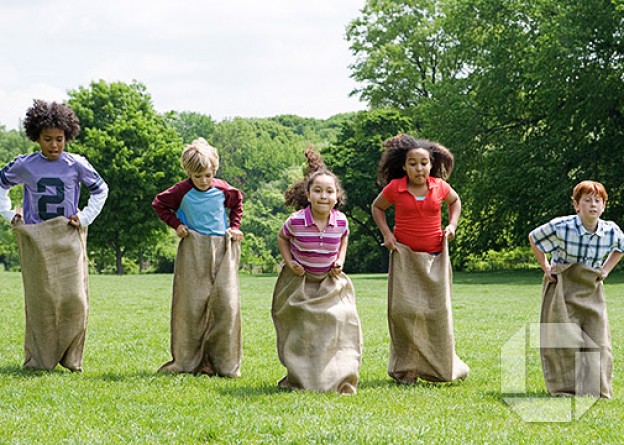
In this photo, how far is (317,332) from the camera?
6762 millimetres

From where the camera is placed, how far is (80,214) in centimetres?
761

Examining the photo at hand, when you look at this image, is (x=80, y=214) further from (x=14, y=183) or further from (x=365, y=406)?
(x=365, y=406)

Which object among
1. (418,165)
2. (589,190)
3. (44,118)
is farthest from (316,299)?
(44,118)

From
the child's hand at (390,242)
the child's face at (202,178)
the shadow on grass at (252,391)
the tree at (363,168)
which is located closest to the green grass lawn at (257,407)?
the shadow on grass at (252,391)

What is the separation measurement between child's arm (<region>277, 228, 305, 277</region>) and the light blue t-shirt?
0.78m

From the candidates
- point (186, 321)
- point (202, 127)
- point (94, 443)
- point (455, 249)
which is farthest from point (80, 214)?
point (202, 127)

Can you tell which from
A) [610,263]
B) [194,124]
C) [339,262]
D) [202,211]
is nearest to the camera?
[610,263]

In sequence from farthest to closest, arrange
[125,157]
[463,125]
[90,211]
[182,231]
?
1. [125,157]
2. [463,125]
3. [90,211]
4. [182,231]

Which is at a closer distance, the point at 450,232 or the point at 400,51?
the point at 450,232

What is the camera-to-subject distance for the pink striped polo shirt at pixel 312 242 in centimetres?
693

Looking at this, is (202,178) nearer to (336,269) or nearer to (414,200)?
(336,269)

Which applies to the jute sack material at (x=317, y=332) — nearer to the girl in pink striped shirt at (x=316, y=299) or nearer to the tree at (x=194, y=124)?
the girl in pink striped shirt at (x=316, y=299)

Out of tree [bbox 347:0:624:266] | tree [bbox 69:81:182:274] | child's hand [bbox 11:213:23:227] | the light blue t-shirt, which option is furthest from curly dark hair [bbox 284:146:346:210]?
tree [bbox 69:81:182:274]

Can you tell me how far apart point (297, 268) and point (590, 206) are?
2419 mm
